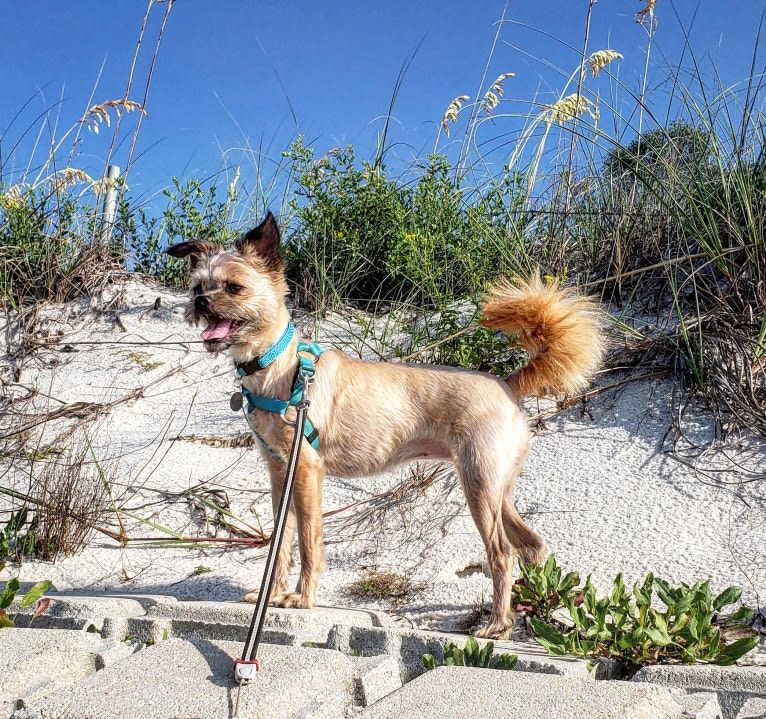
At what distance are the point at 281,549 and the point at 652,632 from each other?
177 centimetres

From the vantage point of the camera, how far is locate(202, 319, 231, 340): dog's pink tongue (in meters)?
3.63

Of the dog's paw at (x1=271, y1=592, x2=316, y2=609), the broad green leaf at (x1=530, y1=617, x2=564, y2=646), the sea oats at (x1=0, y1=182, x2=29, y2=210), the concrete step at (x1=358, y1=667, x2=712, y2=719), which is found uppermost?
the sea oats at (x1=0, y1=182, x2=29, y2=210)

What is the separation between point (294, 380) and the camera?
148 inches

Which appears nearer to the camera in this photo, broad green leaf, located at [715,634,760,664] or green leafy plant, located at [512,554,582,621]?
broad green leaf, located at [715,634,760,664]

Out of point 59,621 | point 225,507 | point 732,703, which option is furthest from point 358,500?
point 732,703

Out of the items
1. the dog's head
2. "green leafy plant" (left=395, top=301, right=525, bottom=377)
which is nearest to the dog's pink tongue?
the dog's head

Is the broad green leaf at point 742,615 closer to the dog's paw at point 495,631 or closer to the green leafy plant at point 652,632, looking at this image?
the green leafy plant at point 652,632

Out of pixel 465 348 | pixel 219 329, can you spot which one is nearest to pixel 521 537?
pixel 219 329

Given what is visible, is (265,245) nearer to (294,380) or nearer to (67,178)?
(294,380)

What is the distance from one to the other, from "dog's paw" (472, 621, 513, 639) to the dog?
0.14m

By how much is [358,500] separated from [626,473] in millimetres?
1675

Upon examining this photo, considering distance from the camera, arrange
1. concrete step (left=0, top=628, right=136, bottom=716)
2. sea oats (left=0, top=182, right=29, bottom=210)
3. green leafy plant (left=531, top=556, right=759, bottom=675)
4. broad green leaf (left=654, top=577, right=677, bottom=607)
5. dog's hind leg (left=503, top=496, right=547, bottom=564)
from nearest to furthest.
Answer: concrete step (left=0, top=628, right=136, bottom=716), green leafy plant (left=531, top=556, right=759, bottom=675), broad green leaf (left=654, top=577, right=677, bottom=607), dog's hind leg (left=503, top=496, right=547, bottom=564), sea oats (left=0, top=182, right=29, bottom=210)

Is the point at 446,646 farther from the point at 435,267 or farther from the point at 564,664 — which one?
the point at 435,267

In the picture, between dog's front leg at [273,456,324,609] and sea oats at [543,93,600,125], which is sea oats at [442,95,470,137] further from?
dog's front leg at [273,456,324,609]
